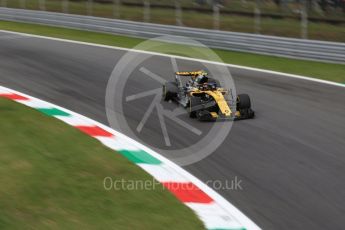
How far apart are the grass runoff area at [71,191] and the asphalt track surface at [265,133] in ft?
2.91

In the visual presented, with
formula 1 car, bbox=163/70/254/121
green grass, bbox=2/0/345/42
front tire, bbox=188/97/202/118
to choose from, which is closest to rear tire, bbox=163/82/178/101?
formula 1 car, bbox=163/70/254/121

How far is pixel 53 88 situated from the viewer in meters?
11.3

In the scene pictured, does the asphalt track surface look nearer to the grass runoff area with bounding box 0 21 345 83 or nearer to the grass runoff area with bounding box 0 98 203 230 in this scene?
the grass runoff area with bounding box 0 98 203 230

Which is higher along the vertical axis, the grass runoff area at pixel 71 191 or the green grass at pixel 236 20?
the green grass at pixel 236 20

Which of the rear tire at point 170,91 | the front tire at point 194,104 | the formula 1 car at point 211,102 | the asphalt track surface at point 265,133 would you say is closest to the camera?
the asphalt track surface at point 265,133

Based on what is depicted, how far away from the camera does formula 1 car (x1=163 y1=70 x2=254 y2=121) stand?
877cm

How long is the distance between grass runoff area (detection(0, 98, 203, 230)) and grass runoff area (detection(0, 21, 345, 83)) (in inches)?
293

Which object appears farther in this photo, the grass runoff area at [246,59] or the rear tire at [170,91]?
the grass runoff area at [246,59]

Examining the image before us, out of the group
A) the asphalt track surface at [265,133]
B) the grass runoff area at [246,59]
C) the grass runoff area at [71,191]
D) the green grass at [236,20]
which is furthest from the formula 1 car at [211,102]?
the green grass at [236,20]

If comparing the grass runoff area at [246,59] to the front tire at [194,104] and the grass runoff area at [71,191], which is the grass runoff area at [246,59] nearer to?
the front tire at [194,104]

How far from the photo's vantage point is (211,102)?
8.93 metres

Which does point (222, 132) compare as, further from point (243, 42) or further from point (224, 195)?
point (243, 42)

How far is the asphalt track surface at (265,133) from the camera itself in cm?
586

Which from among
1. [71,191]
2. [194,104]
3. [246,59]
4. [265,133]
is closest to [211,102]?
[194,104]
